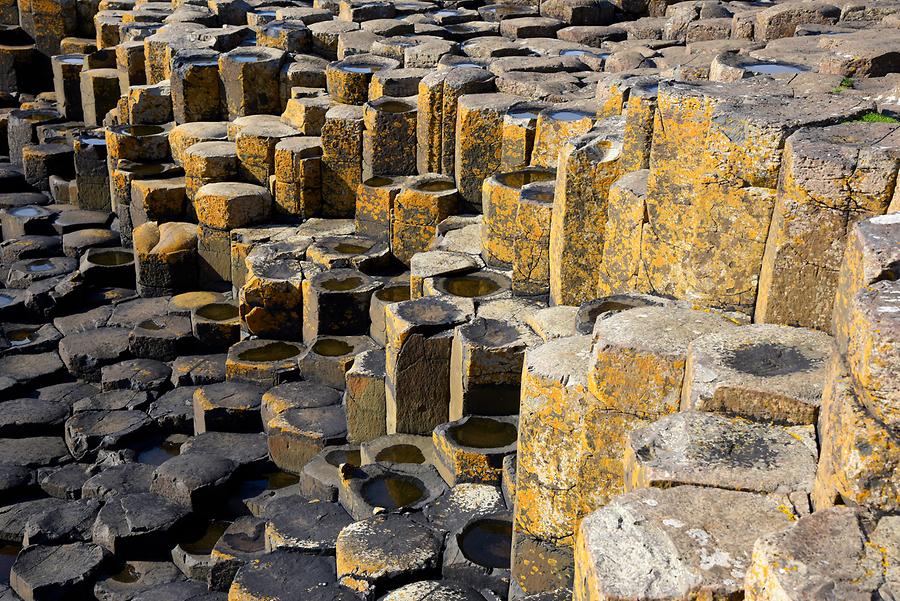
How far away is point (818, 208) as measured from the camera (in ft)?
15.0

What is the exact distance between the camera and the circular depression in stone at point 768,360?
404 cm

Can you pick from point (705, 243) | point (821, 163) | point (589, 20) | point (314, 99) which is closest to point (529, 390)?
point (705, 243)

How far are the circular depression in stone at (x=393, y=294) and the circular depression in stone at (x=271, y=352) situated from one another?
1.12 m

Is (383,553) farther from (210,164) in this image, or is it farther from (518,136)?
(210,164)

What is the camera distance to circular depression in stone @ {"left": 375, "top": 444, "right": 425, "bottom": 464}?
7461mm

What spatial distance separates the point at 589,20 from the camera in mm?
14117

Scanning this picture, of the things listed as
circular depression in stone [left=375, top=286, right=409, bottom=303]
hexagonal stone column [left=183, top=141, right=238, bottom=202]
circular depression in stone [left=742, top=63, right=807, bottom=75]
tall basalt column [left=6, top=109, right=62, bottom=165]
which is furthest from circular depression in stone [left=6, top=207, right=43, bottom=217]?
circular depression in stone [left=742, top=63, right=807, bottom=75]

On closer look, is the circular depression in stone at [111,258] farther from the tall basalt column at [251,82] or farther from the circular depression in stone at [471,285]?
the circular depression in stone at [471,285]

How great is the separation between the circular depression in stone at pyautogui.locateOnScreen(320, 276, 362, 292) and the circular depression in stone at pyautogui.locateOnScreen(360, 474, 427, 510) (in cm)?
255

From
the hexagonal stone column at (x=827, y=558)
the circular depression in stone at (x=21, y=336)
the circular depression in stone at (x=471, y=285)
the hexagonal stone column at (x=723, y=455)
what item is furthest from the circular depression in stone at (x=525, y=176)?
the circular depression in stone at (x=21, y=336)

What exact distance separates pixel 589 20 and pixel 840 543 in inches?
479

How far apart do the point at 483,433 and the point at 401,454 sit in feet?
2.66

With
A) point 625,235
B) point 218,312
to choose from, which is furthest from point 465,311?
point 218,312

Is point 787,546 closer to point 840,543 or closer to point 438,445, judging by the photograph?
point 840,543
